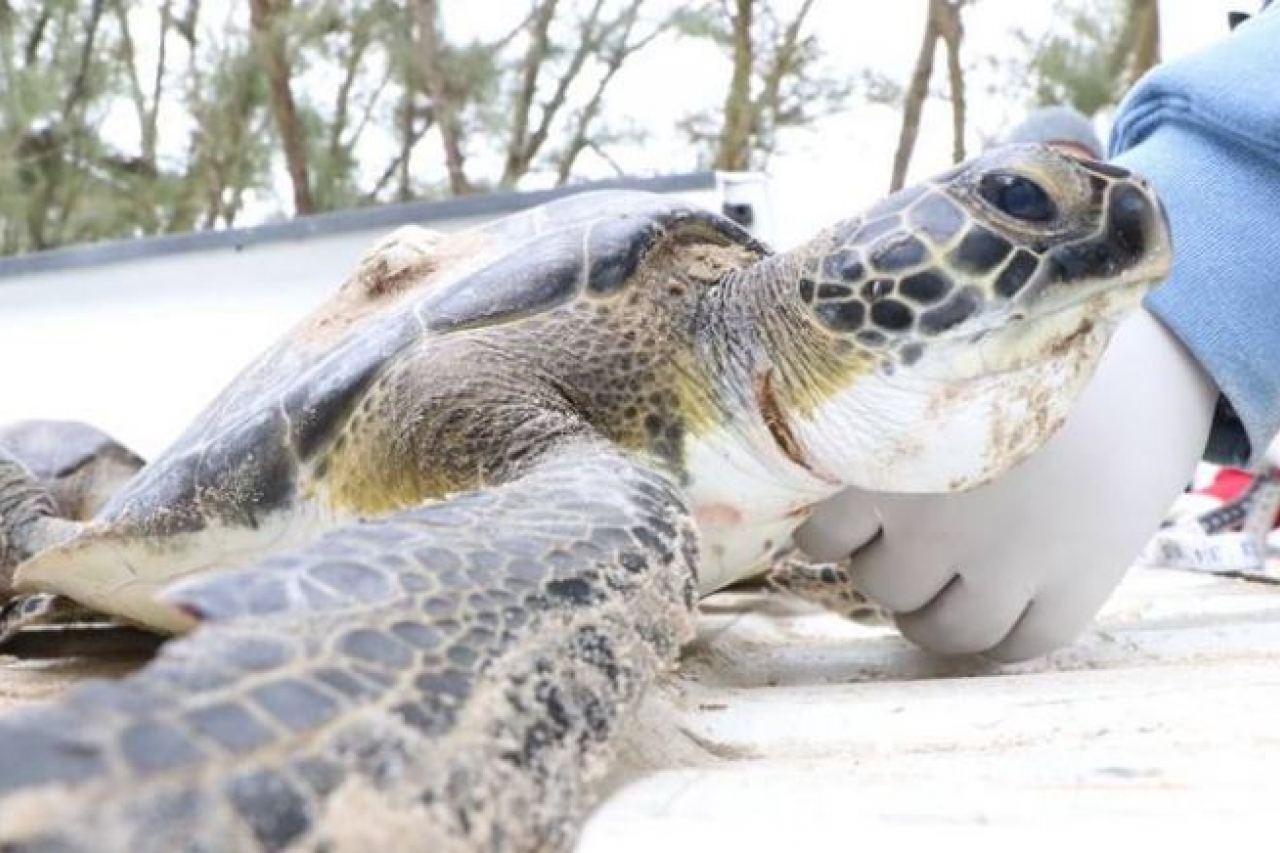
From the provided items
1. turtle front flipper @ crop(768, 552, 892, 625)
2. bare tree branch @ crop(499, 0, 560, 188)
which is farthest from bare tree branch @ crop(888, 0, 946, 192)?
turtle front flipper @ crop(768, 552, 892, 625)

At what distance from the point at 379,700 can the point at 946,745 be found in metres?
0.34

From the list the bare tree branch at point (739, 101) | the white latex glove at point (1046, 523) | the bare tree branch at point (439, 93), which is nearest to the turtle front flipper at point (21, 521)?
the white latex glove at point (1046, 523)

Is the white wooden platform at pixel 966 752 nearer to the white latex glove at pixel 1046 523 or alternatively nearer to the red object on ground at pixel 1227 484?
the white latex glove at pixel 1046 523

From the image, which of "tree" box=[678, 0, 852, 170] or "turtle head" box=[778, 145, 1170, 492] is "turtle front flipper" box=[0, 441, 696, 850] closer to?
"turtle head" box=[778, 145, 1170, 492]

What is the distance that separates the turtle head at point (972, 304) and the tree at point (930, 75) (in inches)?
172

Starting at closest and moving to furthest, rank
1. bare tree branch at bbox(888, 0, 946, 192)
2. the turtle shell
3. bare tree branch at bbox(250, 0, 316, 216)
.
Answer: the turtle shell < bare tree branch at bbox(250, 0, 316, 216) < bare tree branch at bbox(888, 0, 946, 192)

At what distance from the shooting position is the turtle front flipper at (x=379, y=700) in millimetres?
317

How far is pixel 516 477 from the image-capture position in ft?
2.31

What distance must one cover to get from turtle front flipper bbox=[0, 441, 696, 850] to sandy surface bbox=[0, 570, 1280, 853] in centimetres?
5

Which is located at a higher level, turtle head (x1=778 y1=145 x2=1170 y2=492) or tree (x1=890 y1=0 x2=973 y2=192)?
tree (x1=890 y1=0 x2=973 y2=192)

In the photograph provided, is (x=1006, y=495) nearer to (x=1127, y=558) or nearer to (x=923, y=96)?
(x=1127, y=558)

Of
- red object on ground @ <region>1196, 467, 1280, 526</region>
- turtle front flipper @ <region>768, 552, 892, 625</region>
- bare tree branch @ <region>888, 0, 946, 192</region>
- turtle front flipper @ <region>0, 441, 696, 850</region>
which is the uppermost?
bare tree branch @ <region>888, 0, 946, 192</region>

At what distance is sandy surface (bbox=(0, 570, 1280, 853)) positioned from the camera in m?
0.41

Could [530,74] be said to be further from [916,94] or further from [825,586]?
[825,586]
